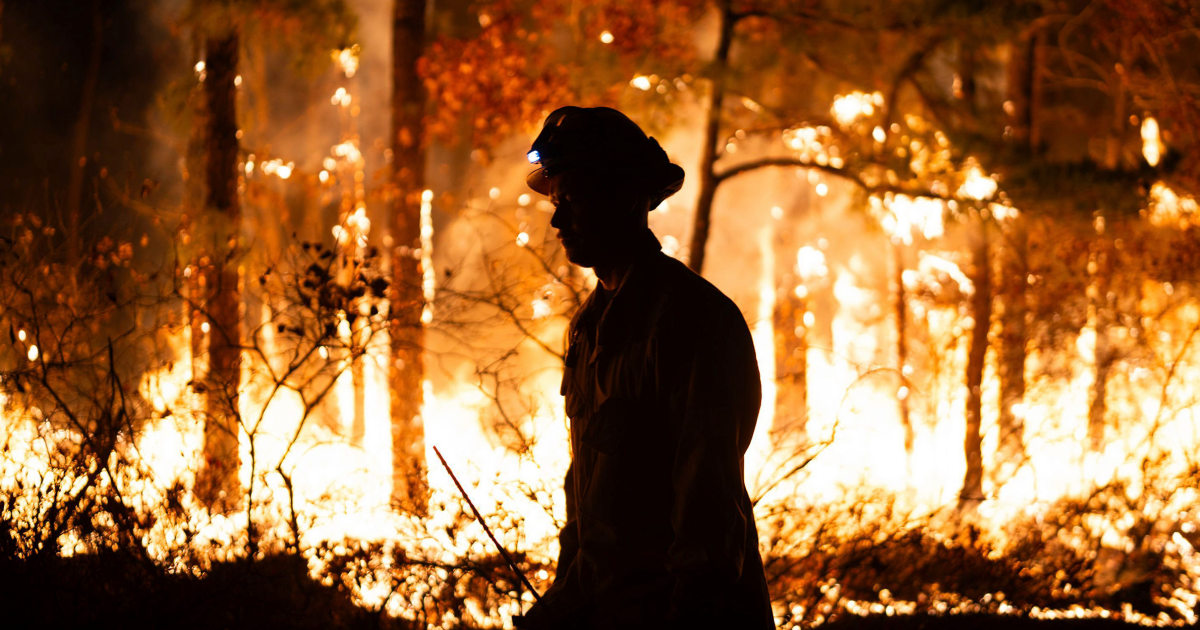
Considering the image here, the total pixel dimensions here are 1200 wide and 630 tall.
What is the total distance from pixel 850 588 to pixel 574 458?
18.9ft

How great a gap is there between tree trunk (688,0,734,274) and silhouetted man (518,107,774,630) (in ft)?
30.4

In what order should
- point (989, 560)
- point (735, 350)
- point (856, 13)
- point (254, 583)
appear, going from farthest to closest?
1. point (856, 13)
2. point (989, 560)
3. point (254, 583)
4. point (735, 350)

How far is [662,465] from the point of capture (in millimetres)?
2473

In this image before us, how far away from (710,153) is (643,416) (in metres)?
9.97

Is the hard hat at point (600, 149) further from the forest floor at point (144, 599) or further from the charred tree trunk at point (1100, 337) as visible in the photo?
the charred tree trunk at point (1100, 337)

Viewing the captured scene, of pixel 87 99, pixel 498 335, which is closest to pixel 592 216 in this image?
pixel 498 335

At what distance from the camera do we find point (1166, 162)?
34.6 ft

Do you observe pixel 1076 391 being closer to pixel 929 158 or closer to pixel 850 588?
pixel 929 158

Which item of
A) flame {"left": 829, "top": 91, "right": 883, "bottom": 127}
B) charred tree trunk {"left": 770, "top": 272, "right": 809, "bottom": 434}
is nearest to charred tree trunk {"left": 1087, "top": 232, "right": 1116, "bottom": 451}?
charred tree trunk {"left": 770, "top": 272, "right": 809, "bottom": 434}

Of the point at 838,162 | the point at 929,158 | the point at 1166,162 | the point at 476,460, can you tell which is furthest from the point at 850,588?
the point at 838,162

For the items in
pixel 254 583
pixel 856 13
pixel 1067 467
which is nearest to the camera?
pixel 254 583

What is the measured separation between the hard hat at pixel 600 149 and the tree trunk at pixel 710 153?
365 inches

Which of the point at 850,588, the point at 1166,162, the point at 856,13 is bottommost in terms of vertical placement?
the point at 850,588

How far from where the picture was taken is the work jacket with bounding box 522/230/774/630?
7.49ft
